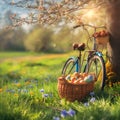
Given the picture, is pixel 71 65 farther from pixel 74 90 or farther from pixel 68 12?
pixel 74 90

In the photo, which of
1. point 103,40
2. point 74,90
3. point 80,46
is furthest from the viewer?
point 80,46

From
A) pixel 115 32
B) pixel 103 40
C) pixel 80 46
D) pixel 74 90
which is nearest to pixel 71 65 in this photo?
pixel 80 46

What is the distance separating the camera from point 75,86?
6723 mm

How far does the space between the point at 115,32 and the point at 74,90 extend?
4.85ft

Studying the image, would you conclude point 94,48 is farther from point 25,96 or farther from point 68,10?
point 25,96

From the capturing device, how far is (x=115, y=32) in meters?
7.49

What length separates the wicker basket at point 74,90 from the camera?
6.70m

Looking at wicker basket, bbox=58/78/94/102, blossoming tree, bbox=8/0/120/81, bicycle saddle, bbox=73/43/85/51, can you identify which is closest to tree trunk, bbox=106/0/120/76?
blossoming tree, bbox=8/0/120/81

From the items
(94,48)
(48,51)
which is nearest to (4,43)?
(48,51)

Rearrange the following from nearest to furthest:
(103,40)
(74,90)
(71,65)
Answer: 1. (74,90)
2. (103,40)
3. (71,65)

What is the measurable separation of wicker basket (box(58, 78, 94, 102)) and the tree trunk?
927 mm

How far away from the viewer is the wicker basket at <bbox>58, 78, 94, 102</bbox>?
6699 millimetres

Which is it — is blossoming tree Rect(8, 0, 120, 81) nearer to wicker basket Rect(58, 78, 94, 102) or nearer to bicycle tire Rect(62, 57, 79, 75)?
bicycle tire Rect(62, 57, 79, 75)

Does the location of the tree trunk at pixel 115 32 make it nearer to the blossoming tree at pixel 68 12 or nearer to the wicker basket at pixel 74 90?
the blossoming tree at pixel 68 12
